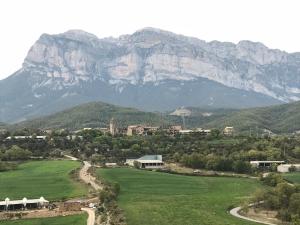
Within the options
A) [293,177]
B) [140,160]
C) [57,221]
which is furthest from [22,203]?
[293,177]

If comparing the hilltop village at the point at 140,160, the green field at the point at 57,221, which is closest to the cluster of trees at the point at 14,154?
the hilltop village at the point at 140,160

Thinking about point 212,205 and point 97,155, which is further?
point 97,155

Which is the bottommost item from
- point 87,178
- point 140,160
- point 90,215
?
point 90,215

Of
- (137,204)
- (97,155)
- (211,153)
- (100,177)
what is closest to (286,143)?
(211,153)

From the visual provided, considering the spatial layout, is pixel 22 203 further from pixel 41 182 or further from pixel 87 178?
pixel 87 178

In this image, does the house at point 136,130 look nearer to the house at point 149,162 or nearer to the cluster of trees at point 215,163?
the house at point 149,162

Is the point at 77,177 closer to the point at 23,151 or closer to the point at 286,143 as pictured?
the point at 23,151
